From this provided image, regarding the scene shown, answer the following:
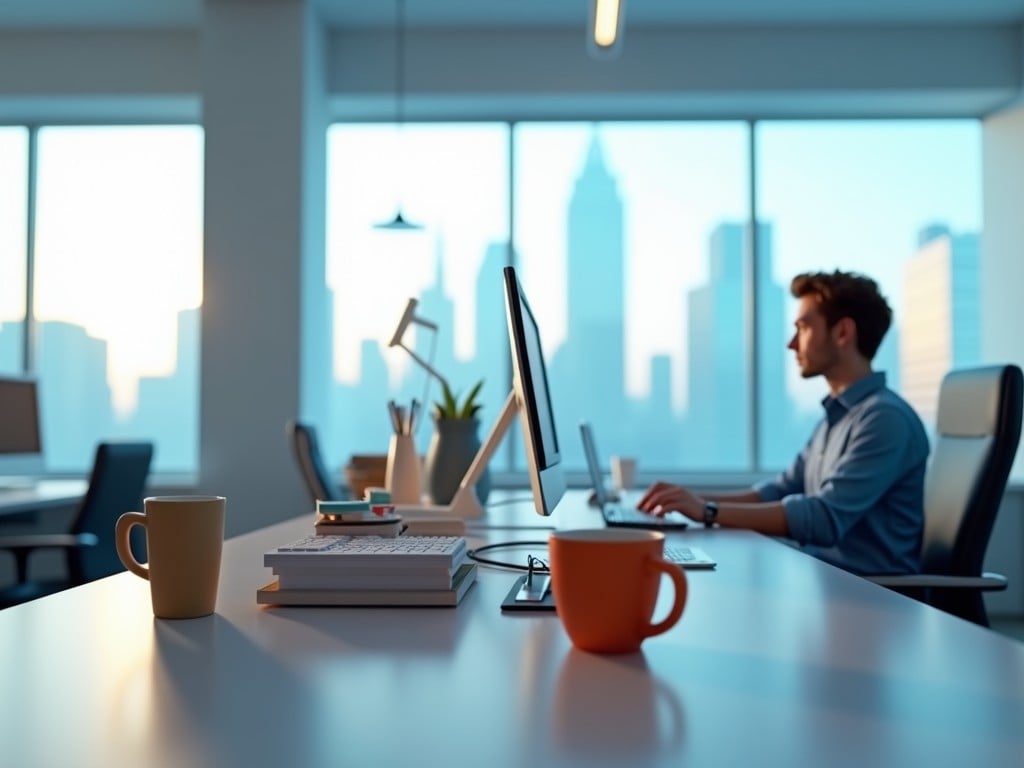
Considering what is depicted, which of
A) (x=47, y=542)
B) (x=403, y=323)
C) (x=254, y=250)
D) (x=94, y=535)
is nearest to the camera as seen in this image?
(x=403, y=323)

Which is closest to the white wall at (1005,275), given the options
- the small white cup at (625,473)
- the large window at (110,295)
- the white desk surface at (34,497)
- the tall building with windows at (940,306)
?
the tall building with windows at (940,306)

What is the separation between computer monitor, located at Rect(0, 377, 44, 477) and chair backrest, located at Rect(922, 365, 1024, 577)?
3527mm

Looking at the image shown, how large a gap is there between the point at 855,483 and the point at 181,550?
167 cm

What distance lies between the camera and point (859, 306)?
2.48 m

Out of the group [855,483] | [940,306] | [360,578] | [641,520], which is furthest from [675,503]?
[940,306]

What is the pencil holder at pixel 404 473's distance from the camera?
233 centimetres

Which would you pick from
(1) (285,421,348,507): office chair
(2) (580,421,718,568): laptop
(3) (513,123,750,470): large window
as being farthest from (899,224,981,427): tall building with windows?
(1) (285,421,348,507): office chair

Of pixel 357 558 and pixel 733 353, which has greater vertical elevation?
pixel 733 353

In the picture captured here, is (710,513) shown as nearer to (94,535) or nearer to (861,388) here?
(861,388)

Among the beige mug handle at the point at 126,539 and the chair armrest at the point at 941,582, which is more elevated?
the beige mug handle at the point at 126,539

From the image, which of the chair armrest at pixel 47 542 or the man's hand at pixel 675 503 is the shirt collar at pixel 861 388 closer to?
the man's hand at pixel 675 503

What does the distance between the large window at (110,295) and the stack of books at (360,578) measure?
458 centimetres

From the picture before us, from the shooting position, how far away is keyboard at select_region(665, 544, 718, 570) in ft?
4.63

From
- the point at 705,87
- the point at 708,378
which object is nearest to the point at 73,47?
the point at 705,87
